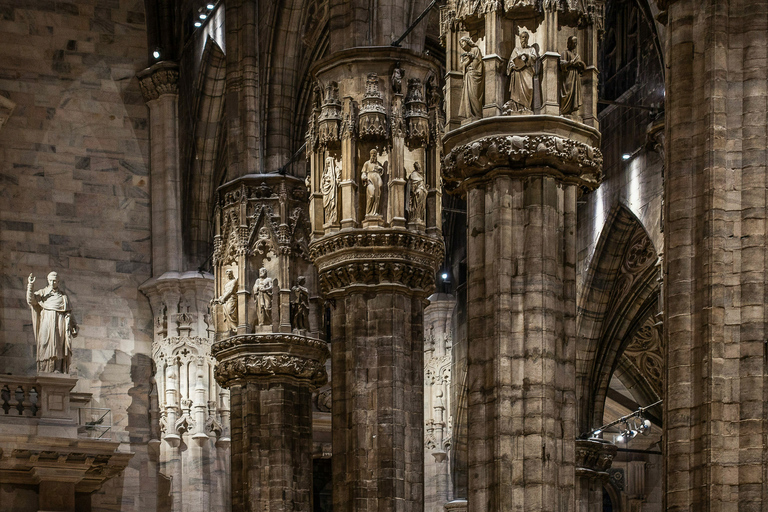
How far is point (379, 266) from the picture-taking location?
20.0m

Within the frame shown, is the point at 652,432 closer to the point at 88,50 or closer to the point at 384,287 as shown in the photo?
the point at 88,50

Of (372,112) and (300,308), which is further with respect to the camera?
(300,308)

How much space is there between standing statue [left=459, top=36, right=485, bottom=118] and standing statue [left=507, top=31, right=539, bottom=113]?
272 mm

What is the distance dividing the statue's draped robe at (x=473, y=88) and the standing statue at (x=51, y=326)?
14.8 meters

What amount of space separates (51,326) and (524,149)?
1565 centimetres

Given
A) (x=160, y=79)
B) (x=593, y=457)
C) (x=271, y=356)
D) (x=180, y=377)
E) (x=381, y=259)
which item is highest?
(x=160, y=79)

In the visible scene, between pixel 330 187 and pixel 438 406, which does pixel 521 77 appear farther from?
pixel 438 406

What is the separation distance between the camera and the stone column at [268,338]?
80.2ft

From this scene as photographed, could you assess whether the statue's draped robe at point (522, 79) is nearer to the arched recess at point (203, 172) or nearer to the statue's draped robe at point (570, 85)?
the statue's draped robe at point (570, 85)

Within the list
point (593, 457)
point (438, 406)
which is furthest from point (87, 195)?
point (593, 457)

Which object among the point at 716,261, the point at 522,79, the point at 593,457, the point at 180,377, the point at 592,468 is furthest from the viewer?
the point at 180,377

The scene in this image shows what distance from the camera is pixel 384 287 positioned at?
1998cm

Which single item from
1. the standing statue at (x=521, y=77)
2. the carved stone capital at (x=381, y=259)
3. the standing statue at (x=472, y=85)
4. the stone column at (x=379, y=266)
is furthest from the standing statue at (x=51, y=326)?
the standing statue at (x=521, y=77)

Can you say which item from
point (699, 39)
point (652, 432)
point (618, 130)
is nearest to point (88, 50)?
point (618, 130)
